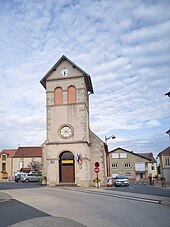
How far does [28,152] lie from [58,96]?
46445 millimetres

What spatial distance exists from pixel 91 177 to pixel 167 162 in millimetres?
21698

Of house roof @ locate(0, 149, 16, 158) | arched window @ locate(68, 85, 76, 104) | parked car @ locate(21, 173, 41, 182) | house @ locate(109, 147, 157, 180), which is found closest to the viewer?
arched window @ locate(68, 85, 76, 104)

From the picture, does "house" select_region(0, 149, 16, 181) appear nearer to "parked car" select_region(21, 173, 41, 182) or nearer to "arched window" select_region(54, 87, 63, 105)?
"parked car" select_region(21, 173, 41, 182)

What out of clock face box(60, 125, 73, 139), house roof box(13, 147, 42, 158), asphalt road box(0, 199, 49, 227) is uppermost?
clock face box(60, 125, 73, 139)

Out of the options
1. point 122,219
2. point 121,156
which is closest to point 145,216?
point 122,219

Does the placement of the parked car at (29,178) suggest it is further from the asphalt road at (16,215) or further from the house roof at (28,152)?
the asphalt road at (16,215)

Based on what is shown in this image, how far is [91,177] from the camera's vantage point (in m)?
32.7

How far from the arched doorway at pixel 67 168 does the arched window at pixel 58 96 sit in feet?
18.7

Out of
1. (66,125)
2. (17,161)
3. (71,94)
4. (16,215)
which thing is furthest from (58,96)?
(17,161)

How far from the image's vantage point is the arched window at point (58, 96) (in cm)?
3135

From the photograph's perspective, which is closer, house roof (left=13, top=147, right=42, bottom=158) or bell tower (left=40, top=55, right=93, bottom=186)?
bell tower (left=40, top=55, right=93, bottom=186)

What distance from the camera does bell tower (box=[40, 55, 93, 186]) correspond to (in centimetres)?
2964

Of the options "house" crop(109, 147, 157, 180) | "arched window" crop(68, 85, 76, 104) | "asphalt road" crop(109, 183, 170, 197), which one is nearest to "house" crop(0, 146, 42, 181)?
"house" crop(109, 147, 157, 180)

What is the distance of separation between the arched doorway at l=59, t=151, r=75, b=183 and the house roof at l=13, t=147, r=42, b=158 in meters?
44.2
